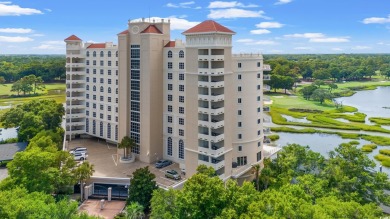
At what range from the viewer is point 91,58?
164 feet

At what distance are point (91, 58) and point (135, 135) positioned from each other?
16.0 metres

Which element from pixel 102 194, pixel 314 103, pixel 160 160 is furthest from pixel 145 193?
pixel 314 103

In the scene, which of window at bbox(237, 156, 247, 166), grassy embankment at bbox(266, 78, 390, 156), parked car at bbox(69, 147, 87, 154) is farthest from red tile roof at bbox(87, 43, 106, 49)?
grassy embankment at bbox(266, 78, 390, 156)

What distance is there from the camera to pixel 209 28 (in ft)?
113

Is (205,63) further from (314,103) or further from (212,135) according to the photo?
(314,103)

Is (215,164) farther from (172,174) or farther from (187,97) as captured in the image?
(187,97)

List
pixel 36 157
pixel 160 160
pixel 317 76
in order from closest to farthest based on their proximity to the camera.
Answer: pixel 36 157, pixel 160 160, pixel 317 76

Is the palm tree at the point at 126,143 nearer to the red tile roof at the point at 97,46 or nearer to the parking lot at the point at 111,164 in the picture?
the parking lot at the point at 111,164

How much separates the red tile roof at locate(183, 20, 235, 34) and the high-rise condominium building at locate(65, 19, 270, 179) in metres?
0.05

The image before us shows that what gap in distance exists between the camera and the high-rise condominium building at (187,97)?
116ft

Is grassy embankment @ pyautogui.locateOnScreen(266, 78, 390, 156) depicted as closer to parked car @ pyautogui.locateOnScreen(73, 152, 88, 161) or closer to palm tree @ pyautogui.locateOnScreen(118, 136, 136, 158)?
palm tree @ pyautogui.locateOnScreen(118, 136, 136, 158)

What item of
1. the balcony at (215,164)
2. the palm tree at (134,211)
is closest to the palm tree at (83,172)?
the palm tree at (134,211)

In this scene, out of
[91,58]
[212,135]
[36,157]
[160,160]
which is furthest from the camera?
[91,58]

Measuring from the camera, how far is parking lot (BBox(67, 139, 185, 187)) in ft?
119
